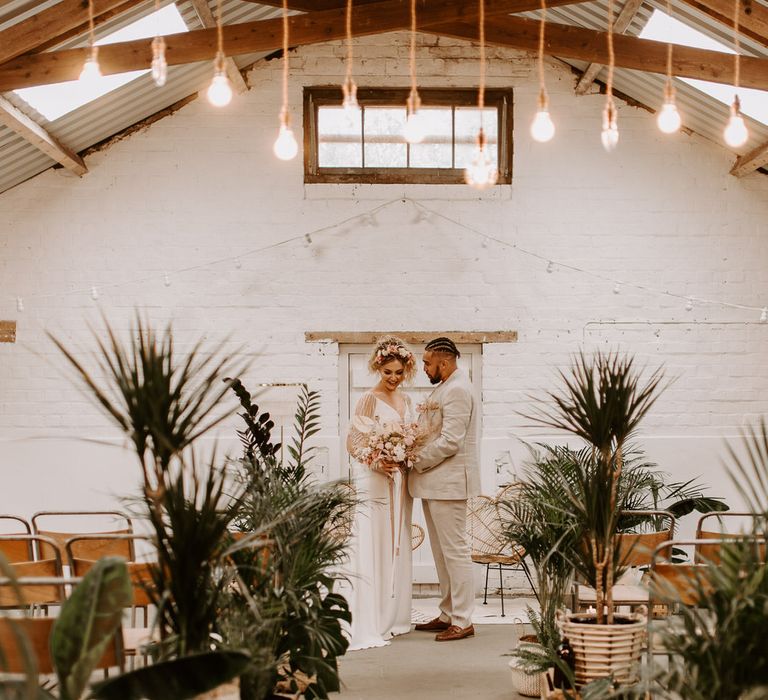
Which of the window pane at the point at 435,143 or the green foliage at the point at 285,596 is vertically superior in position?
the window pane at the point at 435,143

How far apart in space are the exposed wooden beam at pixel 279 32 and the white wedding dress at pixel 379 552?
2.49 m

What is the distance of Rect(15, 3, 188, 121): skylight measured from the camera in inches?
288

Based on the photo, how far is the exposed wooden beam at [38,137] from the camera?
6895 mm

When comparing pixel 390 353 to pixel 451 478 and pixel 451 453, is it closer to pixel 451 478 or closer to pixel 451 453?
pixel 451 453

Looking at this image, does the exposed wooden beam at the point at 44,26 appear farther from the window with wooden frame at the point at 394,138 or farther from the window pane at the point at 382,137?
the window pane at the point at 382,137

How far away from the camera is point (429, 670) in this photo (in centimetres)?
570

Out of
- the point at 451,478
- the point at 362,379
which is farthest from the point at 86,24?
the point at 451,478

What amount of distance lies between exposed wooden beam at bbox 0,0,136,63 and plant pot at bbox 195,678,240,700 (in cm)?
452

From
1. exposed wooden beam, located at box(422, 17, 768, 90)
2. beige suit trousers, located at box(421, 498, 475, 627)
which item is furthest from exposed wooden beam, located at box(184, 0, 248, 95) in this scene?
beige suit trousers, located at box(421, 498, 475, 627)

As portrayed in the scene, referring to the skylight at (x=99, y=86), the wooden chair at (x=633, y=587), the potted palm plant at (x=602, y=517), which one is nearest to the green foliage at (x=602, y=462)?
the potted palm plant at (x=602, y=517)

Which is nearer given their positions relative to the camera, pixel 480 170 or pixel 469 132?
pixel 480 170

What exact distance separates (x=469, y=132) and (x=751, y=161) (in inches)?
91.6

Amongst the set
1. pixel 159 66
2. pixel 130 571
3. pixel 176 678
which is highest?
pixel 159 66

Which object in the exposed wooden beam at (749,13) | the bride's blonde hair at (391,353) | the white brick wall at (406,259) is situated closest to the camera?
the exposed wooden beam at (749,13)
